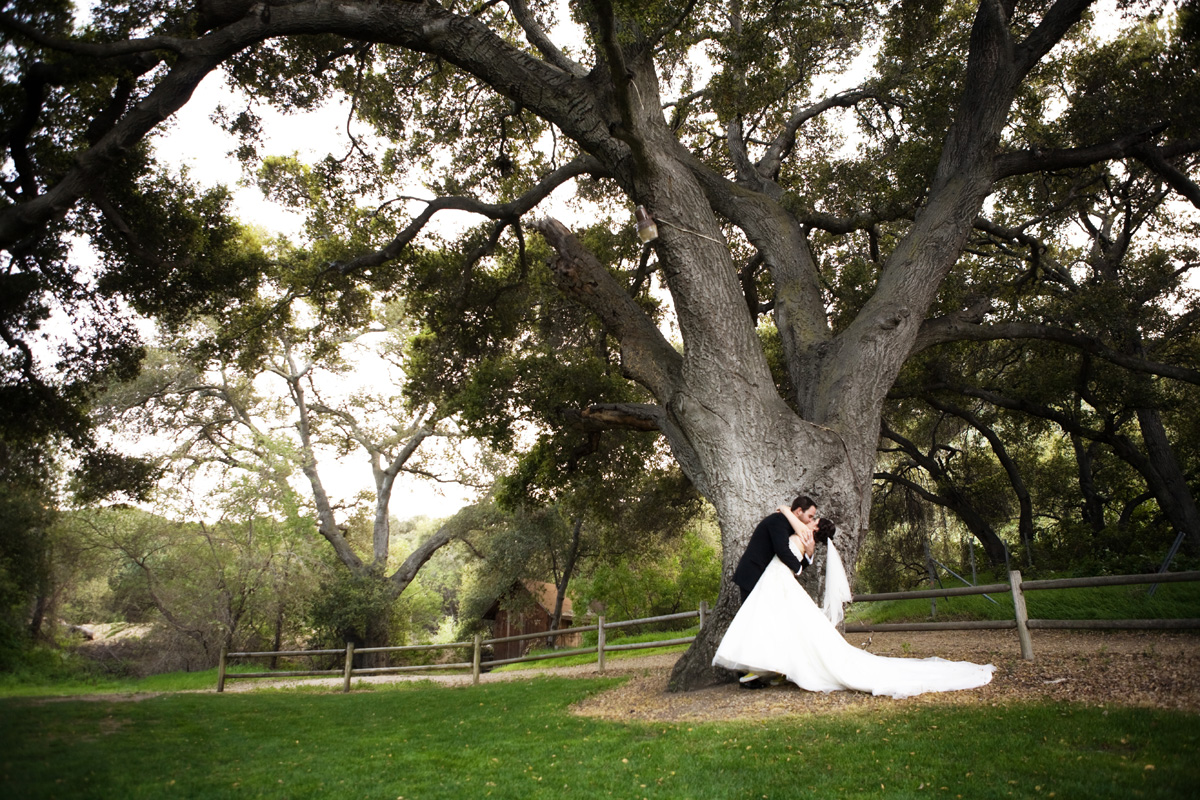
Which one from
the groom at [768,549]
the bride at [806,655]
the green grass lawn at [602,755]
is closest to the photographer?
the green grass lawn at [602,755]

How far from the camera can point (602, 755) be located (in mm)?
5258

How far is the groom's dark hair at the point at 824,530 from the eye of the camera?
24.5ft

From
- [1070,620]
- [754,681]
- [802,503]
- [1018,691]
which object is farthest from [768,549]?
[1070,620]

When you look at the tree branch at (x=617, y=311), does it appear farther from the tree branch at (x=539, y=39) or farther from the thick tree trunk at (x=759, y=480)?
the tree branch at (x=539, y=39)

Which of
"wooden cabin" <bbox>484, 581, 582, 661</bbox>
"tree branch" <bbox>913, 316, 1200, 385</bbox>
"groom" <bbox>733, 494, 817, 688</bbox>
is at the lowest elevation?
"wooden cabin" <bbox>484, 581, 582, 661</bbox>

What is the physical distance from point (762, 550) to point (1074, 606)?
11090mm

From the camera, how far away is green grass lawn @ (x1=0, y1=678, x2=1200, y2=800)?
1.90 meters

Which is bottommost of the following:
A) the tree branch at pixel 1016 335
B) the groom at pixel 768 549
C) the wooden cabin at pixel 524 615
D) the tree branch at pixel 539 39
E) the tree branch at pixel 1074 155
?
the wooden cabin at pixel 524 615

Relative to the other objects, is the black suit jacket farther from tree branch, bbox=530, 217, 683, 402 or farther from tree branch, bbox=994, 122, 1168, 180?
tree branch, bbox=994, 122, 1168, 180

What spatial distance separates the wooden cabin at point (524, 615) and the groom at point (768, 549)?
849 inches

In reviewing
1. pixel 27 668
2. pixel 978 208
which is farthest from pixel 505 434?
pixel 27 668

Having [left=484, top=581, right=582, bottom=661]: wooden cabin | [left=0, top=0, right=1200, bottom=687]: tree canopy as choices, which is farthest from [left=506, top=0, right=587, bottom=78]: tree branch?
[left=484, top=581, right=582, bottom=661]: wooden cabin

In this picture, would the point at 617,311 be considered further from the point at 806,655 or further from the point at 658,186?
the point at 806,655

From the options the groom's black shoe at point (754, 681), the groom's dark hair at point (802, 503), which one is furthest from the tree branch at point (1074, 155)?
the groom's black shoe at point (754, 681)
